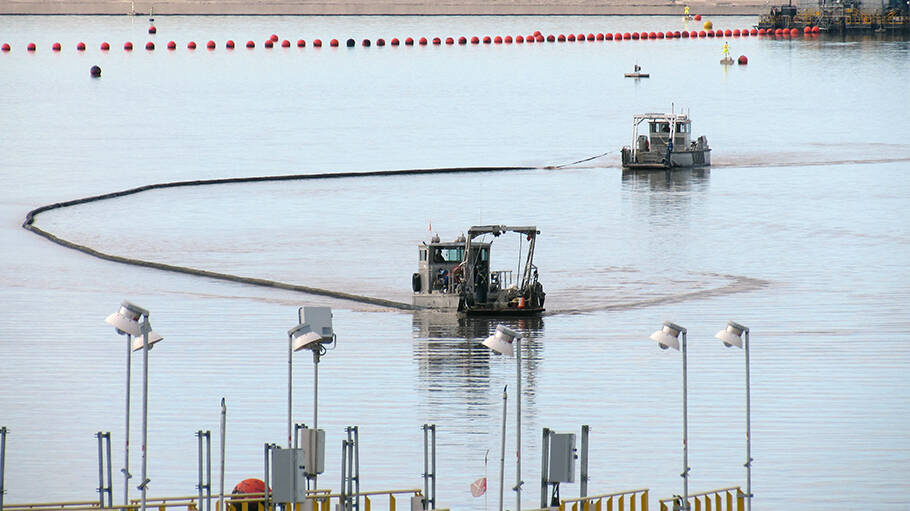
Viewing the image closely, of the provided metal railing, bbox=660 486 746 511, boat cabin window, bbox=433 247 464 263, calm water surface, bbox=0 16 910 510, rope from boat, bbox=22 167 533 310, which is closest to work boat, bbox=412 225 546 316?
boat cabin window, bbox=433 247 464 263

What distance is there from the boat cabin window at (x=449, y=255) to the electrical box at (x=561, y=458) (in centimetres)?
2282

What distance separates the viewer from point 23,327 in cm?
4666

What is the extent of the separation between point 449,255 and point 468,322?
2233 millimetres

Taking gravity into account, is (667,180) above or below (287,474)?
above

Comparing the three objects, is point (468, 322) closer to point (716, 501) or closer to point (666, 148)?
point (716, 501)

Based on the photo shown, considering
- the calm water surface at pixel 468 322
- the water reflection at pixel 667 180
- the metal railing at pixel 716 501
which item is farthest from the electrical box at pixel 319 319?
the water reflection at pixel 667 180

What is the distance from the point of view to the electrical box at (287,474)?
2356 centimetres

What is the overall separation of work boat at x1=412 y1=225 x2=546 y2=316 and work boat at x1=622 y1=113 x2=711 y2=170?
40.3 metres

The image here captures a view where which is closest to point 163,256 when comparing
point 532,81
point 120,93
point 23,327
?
point 23,327

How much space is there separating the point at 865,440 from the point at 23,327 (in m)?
23.2

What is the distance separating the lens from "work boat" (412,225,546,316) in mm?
46812

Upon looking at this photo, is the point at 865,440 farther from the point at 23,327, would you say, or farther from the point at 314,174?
the point at 314,174

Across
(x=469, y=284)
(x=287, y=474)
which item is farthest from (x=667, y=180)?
(x=287, y=474)

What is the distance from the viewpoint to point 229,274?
5416 centimetres
